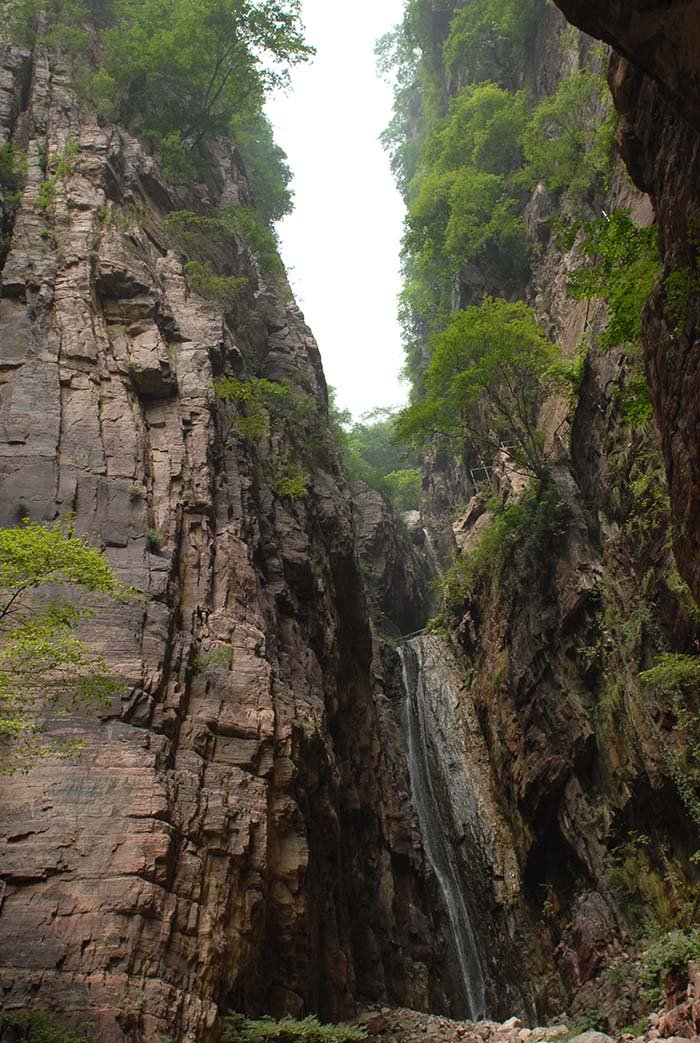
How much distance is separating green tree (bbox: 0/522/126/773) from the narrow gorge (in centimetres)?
6

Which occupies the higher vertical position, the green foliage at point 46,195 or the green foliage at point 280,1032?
the green foliage at point 46,195

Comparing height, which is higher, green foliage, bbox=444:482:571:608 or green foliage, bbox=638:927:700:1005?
green foliage, bbox=444:482:571:608

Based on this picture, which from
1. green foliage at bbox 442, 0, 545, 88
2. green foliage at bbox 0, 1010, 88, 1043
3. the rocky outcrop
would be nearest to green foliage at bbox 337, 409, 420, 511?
the rocky outcrop

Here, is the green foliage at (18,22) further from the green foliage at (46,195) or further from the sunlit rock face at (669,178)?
the sunlit rock face at (669,178)

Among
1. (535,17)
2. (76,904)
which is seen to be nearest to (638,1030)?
(76,904)

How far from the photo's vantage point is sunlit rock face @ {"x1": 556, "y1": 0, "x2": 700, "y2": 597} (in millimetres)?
6005

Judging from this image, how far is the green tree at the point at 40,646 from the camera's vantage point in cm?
822

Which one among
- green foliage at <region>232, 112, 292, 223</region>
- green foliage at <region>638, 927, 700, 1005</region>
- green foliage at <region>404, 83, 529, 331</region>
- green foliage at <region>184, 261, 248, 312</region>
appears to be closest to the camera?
green foliage at <region>638, 927, 700, 1005</region>

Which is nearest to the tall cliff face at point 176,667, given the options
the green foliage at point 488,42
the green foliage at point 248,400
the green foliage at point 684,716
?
the green foliage at point 248,400

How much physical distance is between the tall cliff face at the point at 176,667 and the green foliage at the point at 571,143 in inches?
459

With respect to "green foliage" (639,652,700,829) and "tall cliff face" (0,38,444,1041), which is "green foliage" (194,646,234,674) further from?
"green foliage" (639,652,700,829)

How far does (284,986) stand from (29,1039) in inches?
187

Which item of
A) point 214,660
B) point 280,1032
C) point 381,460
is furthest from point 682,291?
point 381,460

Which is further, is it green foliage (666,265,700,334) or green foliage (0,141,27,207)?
green foliage (0,141,27,207)
